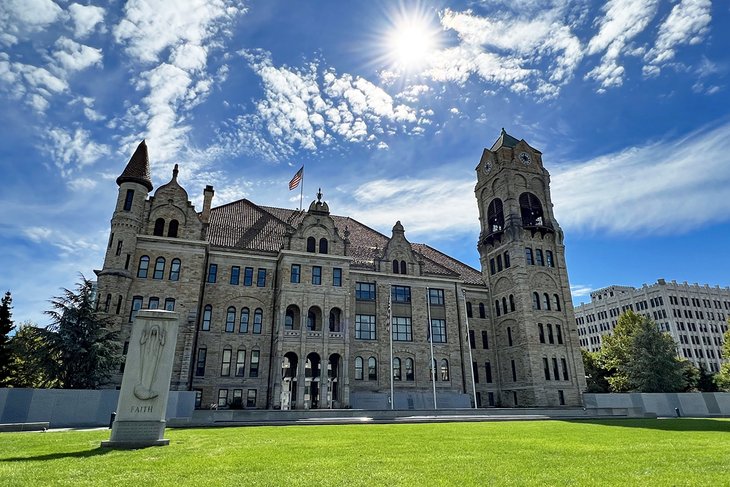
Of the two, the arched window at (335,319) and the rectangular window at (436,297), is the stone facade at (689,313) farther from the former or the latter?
the arched window at (335,319)

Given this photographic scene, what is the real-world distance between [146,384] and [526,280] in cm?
4307

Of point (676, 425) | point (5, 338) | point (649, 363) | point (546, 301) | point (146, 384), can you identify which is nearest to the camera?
point (146, 384)

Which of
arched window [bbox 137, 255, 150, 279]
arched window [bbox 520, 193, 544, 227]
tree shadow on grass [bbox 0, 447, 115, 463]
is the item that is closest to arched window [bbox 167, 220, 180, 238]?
arched window [bbox 137, 255, 150, 279]

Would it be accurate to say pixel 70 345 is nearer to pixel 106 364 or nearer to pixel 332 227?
pixel 106 364

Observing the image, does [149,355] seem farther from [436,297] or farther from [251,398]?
[436,297]

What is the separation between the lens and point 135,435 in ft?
48.1

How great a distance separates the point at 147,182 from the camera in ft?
136

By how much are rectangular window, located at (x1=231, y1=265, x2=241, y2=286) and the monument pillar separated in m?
26.9

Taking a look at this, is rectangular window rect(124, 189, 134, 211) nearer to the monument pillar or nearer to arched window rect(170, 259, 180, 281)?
arched window rect(170, 259, 180, 281)

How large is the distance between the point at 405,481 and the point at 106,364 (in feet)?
100

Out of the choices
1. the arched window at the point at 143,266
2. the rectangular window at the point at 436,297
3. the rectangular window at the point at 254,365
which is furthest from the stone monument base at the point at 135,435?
the rectangular window at the point at 436,297

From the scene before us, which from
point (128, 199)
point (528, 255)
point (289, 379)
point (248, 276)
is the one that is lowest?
point (289, 379)

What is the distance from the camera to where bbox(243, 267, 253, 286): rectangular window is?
43.8 metres

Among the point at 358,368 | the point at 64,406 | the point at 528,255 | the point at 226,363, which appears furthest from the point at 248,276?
the point at 528,255
